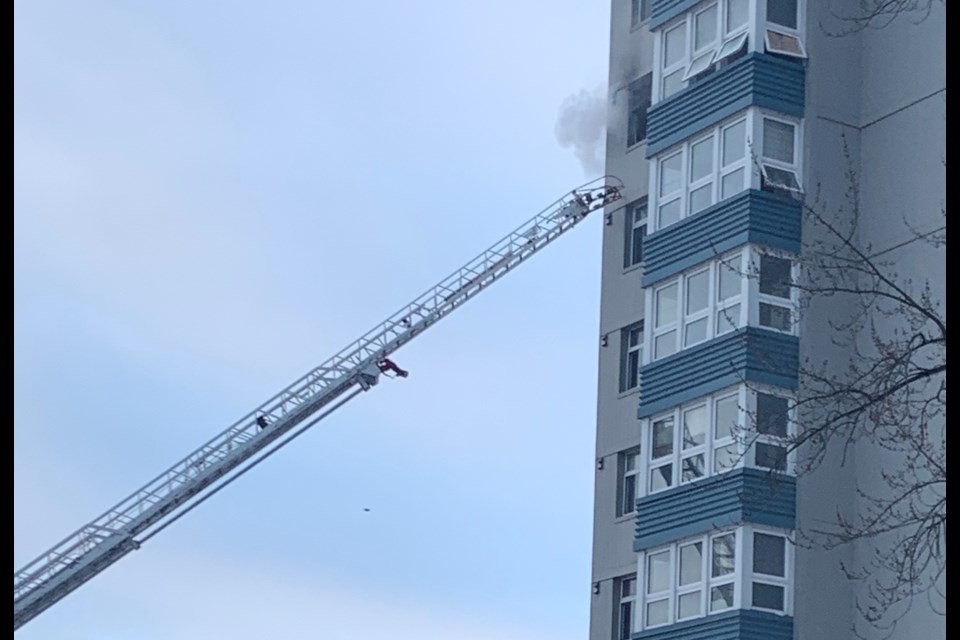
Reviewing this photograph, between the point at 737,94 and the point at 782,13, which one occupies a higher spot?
the point at 782,13

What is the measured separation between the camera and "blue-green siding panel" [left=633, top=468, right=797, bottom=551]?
22406mm

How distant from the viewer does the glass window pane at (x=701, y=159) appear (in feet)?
80.5

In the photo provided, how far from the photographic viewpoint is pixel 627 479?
2761cm

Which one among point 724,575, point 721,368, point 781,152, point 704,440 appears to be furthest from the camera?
point 781,152

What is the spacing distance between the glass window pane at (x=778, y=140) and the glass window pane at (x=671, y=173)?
1.68 metres

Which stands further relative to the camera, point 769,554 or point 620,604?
point 620,604

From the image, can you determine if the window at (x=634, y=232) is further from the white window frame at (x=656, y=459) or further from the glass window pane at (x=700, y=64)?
the white window frame at (x=656, y=459)

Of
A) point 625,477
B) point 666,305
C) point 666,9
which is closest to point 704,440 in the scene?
point 666,305

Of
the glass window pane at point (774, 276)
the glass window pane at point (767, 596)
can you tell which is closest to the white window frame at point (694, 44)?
the glass window pane at point (774, 276)

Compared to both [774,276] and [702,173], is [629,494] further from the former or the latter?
[702,173]

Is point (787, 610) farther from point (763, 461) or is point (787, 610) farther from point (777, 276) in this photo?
point (777, 276)

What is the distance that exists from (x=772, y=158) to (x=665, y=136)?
221 centimetres

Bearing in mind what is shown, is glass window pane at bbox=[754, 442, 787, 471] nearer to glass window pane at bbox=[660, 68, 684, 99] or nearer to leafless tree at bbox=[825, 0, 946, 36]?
leafless tree at bbox=[825, 0, 946, 36]

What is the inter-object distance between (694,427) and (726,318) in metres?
1.61
